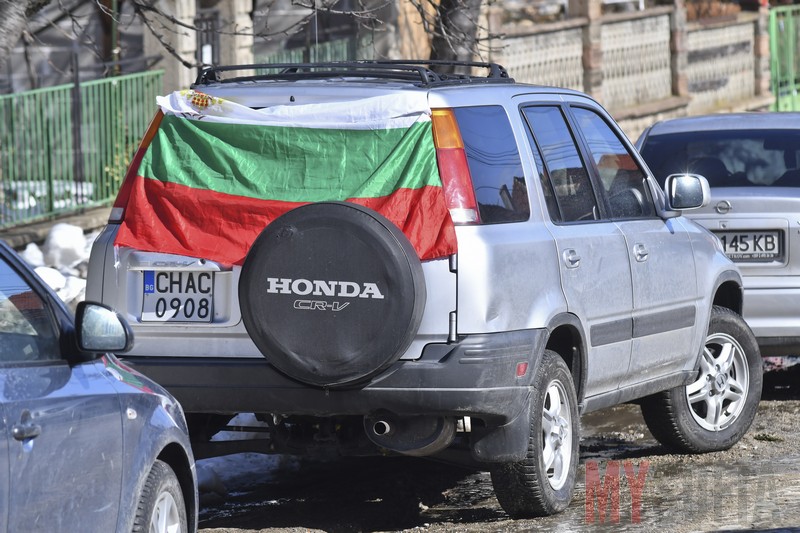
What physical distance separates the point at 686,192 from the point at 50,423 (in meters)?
4.43

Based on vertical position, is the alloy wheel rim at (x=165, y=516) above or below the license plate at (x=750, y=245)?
below

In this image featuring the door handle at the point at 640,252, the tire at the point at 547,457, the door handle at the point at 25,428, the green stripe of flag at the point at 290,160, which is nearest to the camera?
the door handle at the point at 25,428

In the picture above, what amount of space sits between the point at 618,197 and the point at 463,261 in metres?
1.74

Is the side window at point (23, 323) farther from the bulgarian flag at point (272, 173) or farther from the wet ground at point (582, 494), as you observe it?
the wet ground at point (582, 494)

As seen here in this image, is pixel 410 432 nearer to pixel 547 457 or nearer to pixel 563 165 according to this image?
pixel 547 457

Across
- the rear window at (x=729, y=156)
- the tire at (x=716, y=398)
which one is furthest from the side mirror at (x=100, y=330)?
the rear window at (x=729, y=156)

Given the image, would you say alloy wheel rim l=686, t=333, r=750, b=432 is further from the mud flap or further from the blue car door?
the blue car door

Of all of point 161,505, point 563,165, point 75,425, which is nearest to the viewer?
point 75,425

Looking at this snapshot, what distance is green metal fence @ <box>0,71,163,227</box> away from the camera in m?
14.0

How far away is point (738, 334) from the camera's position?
330 inches

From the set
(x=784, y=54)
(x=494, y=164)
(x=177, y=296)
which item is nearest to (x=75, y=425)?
(x=177, y=296)

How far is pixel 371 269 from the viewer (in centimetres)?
579

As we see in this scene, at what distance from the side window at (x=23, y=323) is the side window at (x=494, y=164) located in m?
2.11

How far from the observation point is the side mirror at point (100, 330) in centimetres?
442
